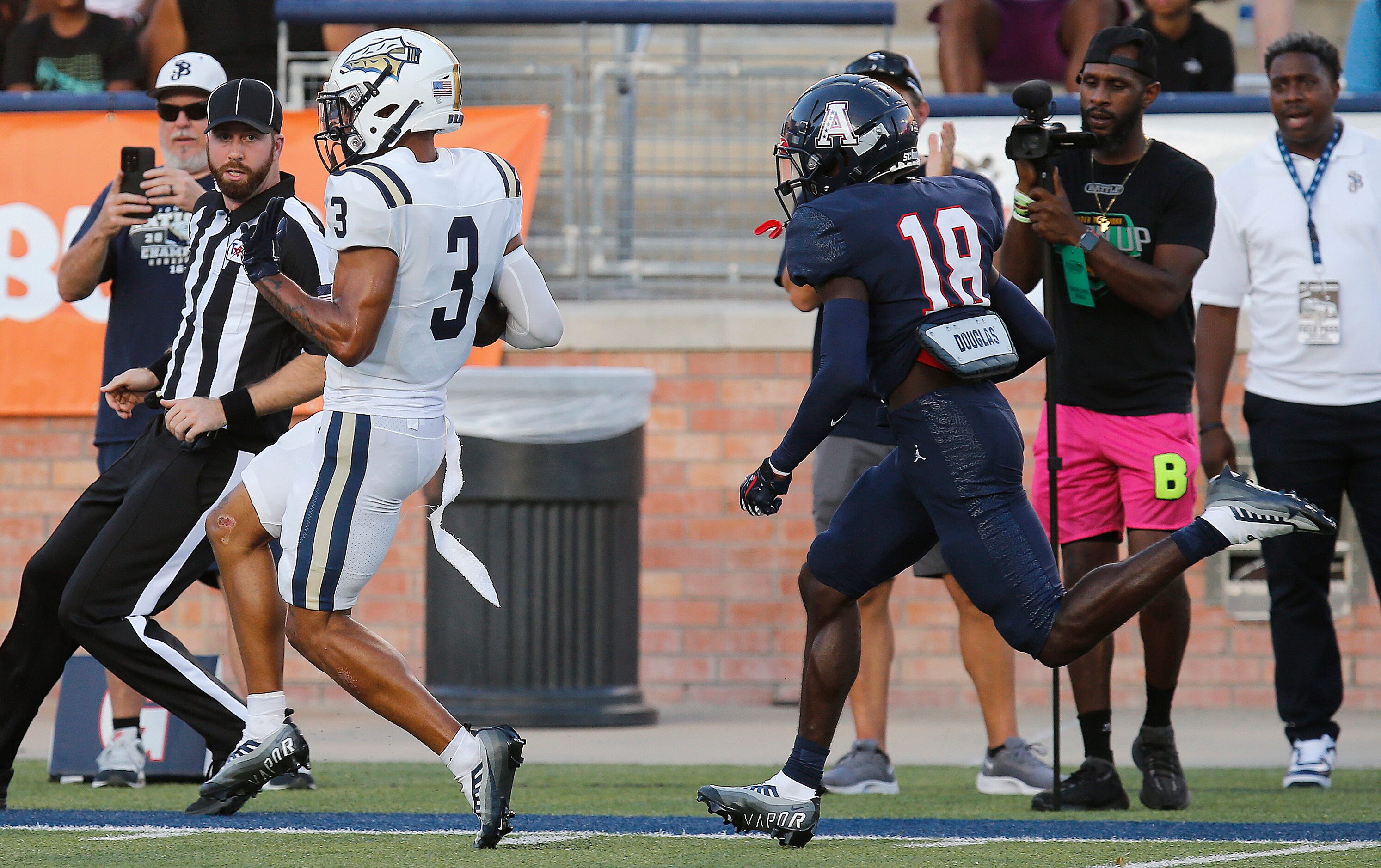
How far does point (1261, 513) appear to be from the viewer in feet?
13.6

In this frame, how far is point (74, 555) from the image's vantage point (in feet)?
17.4

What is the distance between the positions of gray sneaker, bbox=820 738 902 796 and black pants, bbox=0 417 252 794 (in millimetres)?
1899

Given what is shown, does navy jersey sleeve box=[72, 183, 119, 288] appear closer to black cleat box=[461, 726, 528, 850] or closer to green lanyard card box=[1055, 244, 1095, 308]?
black cleat box=[461, 726, 528, 850]

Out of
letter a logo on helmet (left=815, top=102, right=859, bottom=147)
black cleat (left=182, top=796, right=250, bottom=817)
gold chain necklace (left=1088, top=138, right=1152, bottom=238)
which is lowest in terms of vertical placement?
black cleat (left=182, top=796, right=250, bottom=817)

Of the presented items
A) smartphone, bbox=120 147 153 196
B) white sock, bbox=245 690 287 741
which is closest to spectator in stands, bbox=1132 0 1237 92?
smartphone, bbox=120 147 153 196

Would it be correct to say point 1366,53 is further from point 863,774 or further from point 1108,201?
point 863,774

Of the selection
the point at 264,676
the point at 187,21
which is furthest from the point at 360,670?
the point at 187,21

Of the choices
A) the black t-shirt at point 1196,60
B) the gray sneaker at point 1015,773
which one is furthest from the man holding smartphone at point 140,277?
the black t-shirt at point 1196,60

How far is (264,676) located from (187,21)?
199 inches

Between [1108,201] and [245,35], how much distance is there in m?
4.86

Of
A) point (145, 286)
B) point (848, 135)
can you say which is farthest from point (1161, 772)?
point (145, 286)

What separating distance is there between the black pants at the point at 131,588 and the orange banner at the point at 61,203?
9.54ft

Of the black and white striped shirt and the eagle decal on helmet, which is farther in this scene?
the black and white striped shirt

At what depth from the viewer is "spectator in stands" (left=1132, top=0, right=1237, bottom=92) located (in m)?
8.74
